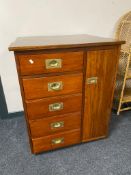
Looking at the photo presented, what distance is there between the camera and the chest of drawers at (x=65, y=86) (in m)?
0.93

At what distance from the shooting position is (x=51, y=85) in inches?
39.8

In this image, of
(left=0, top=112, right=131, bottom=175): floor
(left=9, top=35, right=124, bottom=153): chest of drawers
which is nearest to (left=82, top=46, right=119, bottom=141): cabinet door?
(left=9, top=35, right=124, bottom=153): chest of drawers

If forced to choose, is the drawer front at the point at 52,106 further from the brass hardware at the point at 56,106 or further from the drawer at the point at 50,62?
the drawer at the point at 50,62

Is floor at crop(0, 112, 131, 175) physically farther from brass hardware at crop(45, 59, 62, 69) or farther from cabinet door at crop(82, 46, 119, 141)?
brass hardware at crop(45, 59, 62, 69)

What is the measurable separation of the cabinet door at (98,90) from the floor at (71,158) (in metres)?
0.12

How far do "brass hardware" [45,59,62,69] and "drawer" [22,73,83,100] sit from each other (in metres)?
0.07

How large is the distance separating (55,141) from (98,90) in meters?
0.52

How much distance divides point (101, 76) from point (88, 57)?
0.19 m

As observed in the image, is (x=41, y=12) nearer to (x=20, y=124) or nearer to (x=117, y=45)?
(x=117, y=45)

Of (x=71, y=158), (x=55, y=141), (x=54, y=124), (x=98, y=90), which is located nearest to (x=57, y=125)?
(x=54, y=124)

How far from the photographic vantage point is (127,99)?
167 centimetres

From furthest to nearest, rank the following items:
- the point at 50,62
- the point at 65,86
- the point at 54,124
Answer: the point at 54,124 < the point at 65,86 < the point at 50,62

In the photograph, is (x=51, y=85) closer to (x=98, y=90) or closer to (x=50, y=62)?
(x=50, y=62)

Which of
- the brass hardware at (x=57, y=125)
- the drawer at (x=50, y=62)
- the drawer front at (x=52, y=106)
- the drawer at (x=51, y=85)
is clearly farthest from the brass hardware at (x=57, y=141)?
the drawer at (x=50, y=62)
